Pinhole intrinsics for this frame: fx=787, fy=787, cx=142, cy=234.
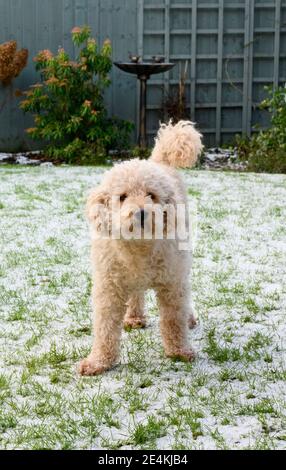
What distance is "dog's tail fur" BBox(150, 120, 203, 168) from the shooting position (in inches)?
130

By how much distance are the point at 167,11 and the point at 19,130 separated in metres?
2.42

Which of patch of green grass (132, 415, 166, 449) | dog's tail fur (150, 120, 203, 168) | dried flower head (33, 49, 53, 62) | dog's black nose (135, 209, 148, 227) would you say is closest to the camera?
patch of green grass (132, 415, 166, 449)

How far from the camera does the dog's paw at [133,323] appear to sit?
341cm

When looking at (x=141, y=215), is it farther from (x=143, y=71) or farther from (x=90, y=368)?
(x=143, y=71)

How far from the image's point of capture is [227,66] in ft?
33.3

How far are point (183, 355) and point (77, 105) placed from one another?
22.6 feet

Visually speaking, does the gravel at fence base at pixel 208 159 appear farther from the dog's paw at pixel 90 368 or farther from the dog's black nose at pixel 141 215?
the dog's black nose at pixel 141 215

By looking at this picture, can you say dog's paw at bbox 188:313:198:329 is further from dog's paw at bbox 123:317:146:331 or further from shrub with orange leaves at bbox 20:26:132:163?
shrub with orange leaves at bbox 20:26:132:163

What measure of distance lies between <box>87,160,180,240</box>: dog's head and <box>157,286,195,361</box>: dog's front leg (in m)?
0.31

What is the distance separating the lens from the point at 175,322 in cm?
302

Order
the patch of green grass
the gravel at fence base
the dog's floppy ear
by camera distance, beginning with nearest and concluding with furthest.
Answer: the patch of green grass < the dog's floppy ear < the gravel at fence base

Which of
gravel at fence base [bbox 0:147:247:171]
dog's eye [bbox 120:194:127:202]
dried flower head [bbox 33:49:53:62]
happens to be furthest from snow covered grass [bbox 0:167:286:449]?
dried flower head [bbox 33:49:53:62]
